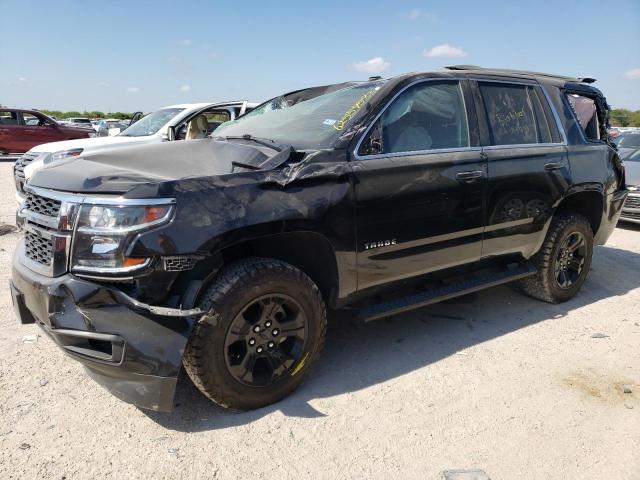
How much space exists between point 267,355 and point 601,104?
4.18 metres

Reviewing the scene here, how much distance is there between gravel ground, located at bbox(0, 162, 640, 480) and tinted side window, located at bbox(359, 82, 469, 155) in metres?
1.49

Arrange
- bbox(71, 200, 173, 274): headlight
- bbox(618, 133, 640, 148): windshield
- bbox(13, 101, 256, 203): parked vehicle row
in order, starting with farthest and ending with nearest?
bbox(618, 133, 640, 148): windshield → bbox(13, 101, 256, 203): parked vehicle row → bbox(71, 200, 173, 274): headlight

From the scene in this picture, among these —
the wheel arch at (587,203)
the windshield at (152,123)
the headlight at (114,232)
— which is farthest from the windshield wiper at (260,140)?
the windshield at (152,123)

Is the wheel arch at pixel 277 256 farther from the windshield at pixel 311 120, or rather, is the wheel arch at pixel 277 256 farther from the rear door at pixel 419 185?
the windshield at pixel 311 120

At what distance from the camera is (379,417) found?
9.36 ft

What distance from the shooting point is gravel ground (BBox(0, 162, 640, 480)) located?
8.06 feet

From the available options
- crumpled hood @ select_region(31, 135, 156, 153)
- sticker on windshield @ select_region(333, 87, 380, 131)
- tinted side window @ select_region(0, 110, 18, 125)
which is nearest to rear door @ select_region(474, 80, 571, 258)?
sticker on windshield @ select_region(333, 87, 380, 131)

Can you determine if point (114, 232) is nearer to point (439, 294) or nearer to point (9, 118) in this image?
point (439, 294)

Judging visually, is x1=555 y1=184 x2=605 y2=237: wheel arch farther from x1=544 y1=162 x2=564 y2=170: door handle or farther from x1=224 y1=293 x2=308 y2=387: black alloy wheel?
x1=224 y1=293 x2=308 y2=387: black alloy wheel

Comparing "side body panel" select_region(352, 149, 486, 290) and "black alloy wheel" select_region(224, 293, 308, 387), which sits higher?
"side body panel" select_region(352, 149, 486, 290)

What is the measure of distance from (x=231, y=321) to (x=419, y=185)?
4.96 ft

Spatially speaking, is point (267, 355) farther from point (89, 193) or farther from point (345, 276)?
point (89, 193)

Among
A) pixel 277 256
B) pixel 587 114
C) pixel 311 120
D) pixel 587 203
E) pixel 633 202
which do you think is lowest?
pixel 633 202

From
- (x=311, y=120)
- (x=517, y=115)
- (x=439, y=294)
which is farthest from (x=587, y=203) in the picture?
(x=311, y=120)
